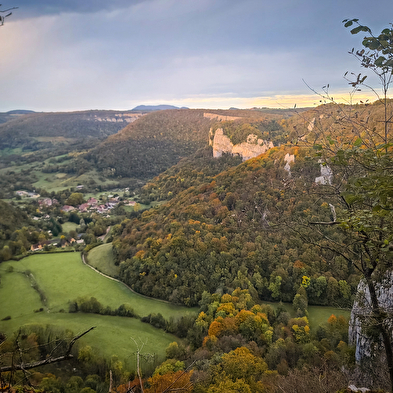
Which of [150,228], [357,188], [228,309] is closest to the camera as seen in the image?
[357,188]

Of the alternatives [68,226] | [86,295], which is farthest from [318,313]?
[68,226]

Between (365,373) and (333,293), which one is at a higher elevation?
(365,373)

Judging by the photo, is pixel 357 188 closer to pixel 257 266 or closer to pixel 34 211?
pixel 257 266

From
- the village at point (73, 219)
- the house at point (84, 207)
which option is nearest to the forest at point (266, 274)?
the village at point (73, 219)

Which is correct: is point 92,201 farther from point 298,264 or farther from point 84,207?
point 298,264

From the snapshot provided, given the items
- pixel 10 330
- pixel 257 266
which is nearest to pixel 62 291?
pixel 10 330

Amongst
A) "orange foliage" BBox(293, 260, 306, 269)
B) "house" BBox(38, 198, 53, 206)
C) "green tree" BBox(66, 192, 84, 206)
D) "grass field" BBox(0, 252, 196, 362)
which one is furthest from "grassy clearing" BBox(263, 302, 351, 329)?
"house" BBox(38, 198, 53, 206)

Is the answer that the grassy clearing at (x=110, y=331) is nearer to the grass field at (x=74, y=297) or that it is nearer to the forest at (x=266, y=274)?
the grass field at (x=74, y=297)
